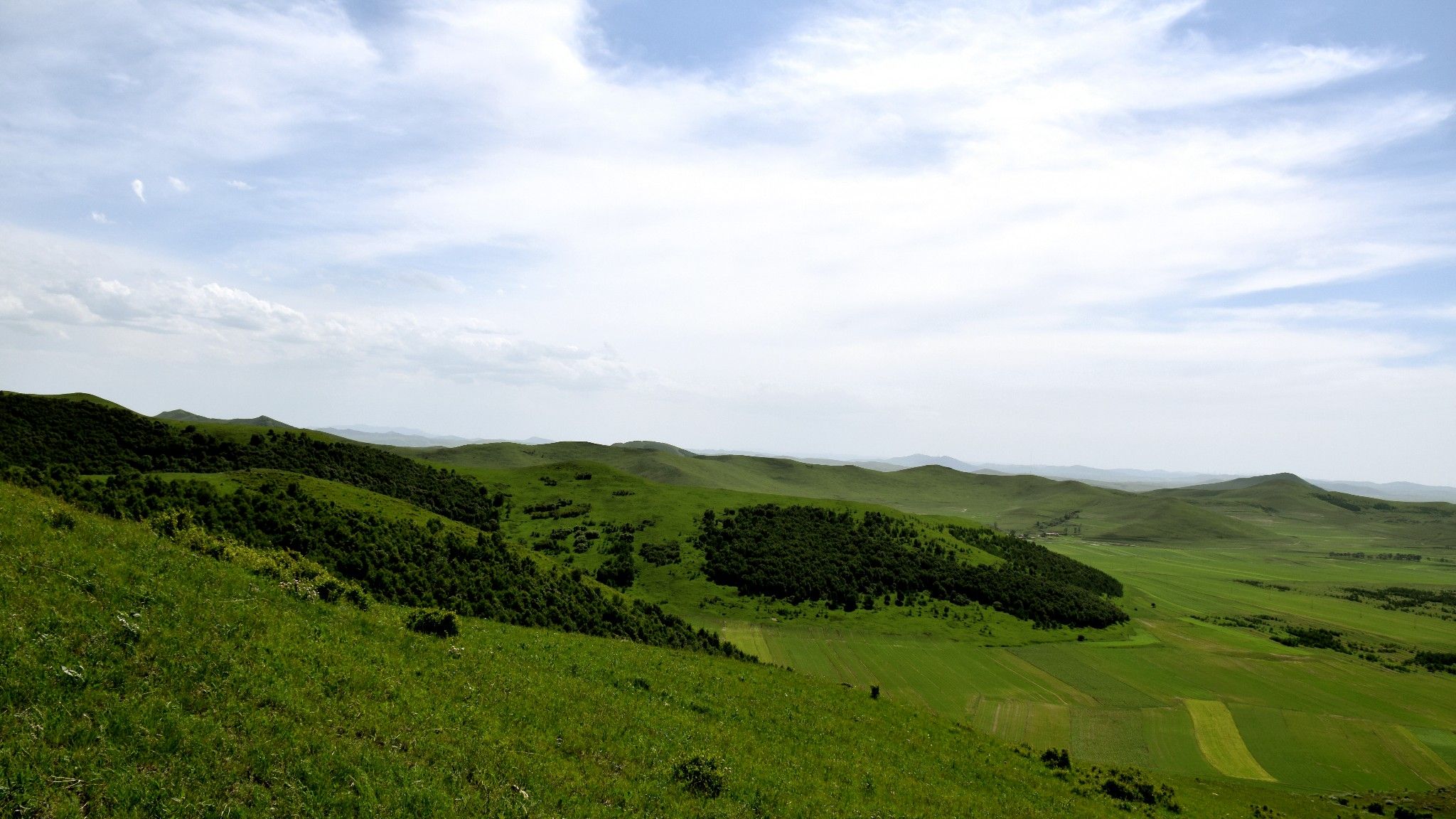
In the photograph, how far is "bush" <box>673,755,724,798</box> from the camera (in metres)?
19.4

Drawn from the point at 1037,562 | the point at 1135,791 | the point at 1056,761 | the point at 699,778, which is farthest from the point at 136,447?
the point at 1037,562

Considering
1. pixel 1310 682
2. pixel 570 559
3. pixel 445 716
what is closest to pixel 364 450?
pixel 570 559

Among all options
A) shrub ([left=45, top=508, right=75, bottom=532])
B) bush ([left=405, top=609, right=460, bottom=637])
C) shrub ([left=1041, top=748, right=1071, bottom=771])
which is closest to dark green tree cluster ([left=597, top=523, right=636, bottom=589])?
shrub ([left=1041, top=748, right=1071, bottom=771])

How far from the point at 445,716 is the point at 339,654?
420 cm

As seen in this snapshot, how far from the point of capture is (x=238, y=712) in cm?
1421

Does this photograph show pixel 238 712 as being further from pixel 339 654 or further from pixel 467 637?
pixel 467 637

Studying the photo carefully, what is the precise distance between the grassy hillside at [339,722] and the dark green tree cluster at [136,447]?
2453 centimetres

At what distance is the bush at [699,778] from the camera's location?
19.4 metres

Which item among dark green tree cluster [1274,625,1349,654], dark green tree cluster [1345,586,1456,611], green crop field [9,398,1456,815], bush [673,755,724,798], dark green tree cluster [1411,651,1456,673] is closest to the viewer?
bush [673,755,724,798]

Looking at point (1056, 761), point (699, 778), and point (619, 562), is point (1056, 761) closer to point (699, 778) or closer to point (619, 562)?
point (699, 778)

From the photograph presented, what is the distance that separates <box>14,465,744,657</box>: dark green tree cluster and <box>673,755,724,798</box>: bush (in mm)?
22993

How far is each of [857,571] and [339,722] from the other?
120053mm

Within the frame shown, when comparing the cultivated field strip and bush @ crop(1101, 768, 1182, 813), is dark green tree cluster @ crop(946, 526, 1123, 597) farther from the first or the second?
bush @ crop(1101, 768, 1182, 813)

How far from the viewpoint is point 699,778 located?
19844 mm
